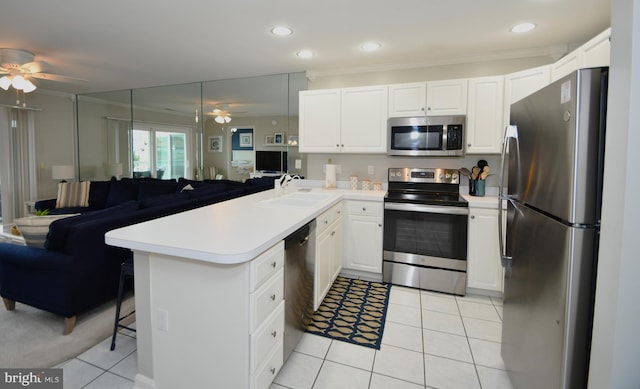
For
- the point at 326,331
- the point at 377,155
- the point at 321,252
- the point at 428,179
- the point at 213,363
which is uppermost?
the point at 377,155

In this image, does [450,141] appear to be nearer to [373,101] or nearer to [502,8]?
[373,101]

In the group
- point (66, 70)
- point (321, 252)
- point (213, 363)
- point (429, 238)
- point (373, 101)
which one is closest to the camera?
point (213, 363)

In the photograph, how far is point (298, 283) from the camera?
198cm

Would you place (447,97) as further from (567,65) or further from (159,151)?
(159,151)

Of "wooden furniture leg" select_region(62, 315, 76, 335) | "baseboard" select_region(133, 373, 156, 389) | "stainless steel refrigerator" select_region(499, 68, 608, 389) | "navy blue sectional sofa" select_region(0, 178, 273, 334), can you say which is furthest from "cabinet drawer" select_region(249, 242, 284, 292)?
"wooden furniture leg" select_region(62, 315, 76, 335)

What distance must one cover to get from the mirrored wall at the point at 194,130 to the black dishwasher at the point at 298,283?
228 centimetres

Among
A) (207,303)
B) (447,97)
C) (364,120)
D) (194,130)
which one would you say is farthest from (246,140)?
(207,303)

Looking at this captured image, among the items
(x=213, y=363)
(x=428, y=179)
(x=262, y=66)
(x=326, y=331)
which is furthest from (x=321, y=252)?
(x=262, y=66)

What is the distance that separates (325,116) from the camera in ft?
11.7

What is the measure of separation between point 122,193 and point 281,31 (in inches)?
166

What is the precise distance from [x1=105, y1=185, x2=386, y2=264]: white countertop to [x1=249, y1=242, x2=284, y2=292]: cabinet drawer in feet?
0.17

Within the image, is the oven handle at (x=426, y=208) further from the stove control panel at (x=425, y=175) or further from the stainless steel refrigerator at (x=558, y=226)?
the stainless steel refrigerator at (x=558, y=226)

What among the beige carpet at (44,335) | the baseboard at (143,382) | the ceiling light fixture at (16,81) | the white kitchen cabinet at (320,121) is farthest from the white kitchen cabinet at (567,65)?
the ceiling light fixture at (16,81)

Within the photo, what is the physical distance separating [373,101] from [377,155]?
65 cm
